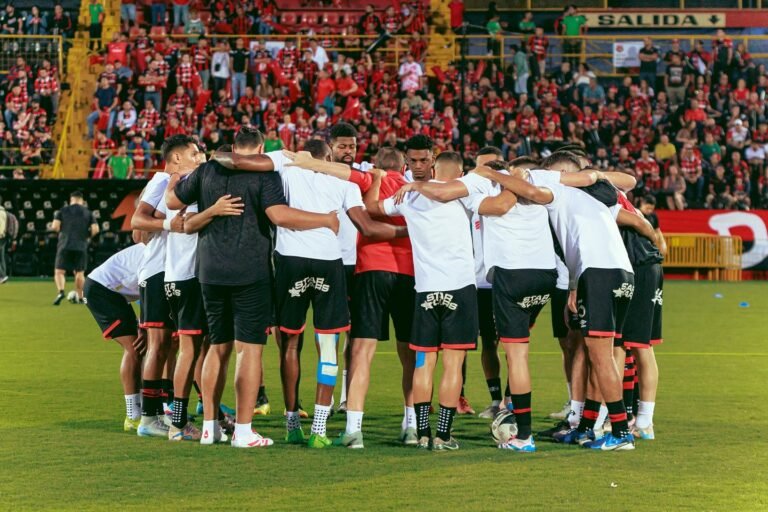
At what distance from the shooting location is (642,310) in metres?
9.73

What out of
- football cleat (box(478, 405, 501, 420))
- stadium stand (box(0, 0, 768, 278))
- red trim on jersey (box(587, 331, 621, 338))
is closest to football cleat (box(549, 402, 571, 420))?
football cleat (box(478, 405, 501, 420))

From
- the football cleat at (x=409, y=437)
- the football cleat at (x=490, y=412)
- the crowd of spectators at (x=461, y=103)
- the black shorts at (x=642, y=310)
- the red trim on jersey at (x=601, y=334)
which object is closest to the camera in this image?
the red trim on jersey at (x=601, y=334)

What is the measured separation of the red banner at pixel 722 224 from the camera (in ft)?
104

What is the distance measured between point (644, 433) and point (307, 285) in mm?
2881

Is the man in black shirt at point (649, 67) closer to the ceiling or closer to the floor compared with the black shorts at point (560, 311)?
closer to the ceiling

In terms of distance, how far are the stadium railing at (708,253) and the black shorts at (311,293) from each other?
76.9ft

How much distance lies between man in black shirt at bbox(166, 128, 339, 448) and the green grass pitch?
532mm

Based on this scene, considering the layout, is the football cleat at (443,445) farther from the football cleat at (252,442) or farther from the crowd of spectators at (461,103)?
the crowd of spectators at (461,103)

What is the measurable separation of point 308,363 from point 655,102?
74.2ft

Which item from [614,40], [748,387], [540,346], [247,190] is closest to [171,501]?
[247,190]

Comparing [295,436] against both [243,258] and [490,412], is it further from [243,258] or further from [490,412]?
[490,412]

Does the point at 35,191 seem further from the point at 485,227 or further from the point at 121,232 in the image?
the point at 485,227

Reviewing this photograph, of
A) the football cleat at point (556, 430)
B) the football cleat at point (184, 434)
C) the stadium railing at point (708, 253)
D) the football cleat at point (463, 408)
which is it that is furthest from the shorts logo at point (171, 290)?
the stadium railing at point (708, 253)

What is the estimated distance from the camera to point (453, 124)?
32.9 meters
